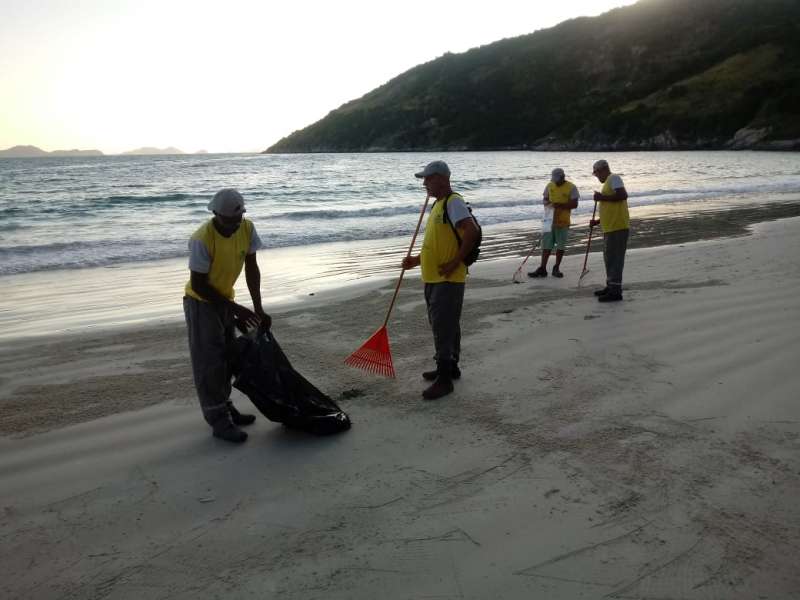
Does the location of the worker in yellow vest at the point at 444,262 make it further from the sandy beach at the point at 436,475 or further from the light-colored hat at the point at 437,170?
the sandy beach at the point at 436,475

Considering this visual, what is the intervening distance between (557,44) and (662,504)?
134 metres

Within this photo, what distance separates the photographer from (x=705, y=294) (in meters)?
7.27

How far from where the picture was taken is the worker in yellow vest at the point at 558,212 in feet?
30.3

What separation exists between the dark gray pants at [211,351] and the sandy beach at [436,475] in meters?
0.27

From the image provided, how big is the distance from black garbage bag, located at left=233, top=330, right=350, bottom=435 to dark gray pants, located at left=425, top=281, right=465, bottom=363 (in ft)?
3.63

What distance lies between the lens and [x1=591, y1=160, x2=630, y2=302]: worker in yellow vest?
746cm

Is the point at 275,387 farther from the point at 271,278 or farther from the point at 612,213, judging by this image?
the point at 271,278

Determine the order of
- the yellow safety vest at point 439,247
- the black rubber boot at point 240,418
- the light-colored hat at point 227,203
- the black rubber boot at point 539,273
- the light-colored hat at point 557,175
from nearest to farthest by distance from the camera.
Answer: the light-colored hat at point 227,203, the black rubber boot at point 240,418, the yellow safety vest at point 439,247, the light-colored hat at point 557,175, the black rubber boot at point 539,273

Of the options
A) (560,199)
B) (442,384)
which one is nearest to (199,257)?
(442,384)

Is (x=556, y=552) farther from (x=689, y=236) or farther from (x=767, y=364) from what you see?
(x=689, y=236)

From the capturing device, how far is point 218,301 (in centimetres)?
379

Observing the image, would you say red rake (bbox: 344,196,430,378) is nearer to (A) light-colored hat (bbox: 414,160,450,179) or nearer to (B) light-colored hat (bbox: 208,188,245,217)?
(A) light-colored hat (bbox: 414,160,450,179)

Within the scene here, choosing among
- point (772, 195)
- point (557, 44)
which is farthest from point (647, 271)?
point (557, 44)

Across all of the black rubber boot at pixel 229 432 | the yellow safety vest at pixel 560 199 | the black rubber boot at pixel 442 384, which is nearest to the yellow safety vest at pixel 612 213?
the yellow safety vest at pixel 560 199
